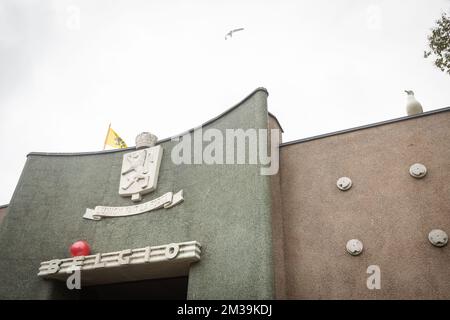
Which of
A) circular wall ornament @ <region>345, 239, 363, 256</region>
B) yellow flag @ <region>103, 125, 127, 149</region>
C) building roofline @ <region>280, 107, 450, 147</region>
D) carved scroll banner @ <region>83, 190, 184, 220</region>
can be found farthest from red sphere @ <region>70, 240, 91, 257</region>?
circular wall ornament @ <region>345, 239, 363, 256</region>

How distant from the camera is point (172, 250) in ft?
17.9

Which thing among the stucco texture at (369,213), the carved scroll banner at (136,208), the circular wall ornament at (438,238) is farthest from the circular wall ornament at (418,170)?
the carved scroll banner at (136,208)

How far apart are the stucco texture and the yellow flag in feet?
17.1

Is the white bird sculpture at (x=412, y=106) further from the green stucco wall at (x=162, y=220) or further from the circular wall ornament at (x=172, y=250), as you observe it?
the circular wall ornament at (x=172, y=250)

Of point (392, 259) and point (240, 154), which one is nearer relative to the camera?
point (392, 259)

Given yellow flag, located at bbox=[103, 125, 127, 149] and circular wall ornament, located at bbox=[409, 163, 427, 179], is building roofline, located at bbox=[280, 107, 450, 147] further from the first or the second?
yellow flag, located at bbox=[103, 125, 127, 149]

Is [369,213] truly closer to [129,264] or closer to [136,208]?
[129,264]

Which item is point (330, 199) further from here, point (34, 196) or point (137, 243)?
point (34, 196)

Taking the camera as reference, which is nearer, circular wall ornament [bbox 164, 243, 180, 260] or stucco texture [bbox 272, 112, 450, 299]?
stucco texture [bbox 272, 112, 450, 299]

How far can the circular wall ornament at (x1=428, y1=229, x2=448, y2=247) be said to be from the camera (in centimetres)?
459

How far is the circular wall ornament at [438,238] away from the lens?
15.1 ft

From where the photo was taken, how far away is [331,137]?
6.22 meters
